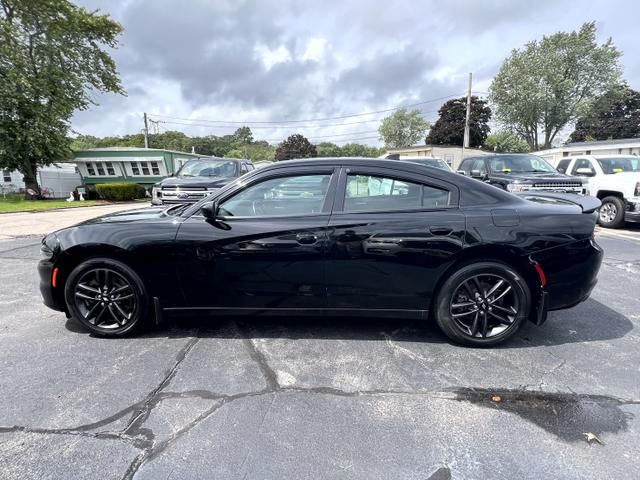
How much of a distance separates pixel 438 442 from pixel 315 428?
71 centimetres

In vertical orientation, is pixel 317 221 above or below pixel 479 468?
above

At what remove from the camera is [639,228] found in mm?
9172

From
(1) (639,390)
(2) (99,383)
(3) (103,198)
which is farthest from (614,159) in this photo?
(3) (103,198)

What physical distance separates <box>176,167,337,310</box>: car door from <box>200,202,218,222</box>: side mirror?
0.05m

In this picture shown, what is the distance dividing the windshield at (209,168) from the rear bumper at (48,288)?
Result: 6831 mm

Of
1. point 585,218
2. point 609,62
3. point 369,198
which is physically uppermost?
point 609,62

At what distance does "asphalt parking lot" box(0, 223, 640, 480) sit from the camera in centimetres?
186

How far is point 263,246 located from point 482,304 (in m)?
1.91

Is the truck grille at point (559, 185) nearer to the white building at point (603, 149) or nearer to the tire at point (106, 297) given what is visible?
the tire at point (106, 297)

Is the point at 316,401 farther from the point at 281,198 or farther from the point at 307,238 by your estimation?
the point at 281,198

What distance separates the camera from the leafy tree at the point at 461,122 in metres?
55.9

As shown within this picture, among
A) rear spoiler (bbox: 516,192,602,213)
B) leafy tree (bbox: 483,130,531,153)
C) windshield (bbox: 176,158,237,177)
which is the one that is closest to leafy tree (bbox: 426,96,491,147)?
leafy tree (bbox: 483,130,531,153)

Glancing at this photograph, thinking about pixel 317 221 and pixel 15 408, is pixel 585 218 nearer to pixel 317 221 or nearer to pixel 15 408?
pixel 317 221

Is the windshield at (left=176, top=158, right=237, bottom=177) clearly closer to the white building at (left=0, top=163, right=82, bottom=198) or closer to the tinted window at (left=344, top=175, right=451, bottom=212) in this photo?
the tinted window at (left=344, top=175, right=451, bottom=212)
